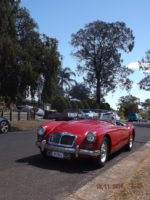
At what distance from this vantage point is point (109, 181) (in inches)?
366

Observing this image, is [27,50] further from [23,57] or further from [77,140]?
[77,140]

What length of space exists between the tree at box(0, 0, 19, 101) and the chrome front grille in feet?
45.7

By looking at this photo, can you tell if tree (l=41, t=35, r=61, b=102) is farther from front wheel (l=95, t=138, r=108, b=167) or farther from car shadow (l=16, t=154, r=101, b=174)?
front wheel (l=95, t=138, r=108, b=167)

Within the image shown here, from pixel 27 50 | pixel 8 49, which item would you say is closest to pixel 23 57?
pixel 27 50

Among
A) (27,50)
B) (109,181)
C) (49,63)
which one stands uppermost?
(27,50)

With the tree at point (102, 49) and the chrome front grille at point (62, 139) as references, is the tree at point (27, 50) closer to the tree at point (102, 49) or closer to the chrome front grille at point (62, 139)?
the chrome front grille at point (62, 139)

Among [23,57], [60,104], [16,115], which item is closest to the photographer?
[23,57]

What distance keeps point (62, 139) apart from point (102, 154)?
1.12 metres

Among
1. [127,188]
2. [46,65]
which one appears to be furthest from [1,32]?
[127,188]

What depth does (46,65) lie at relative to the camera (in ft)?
Answer: 86.9

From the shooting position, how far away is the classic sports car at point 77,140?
10648 millimetres

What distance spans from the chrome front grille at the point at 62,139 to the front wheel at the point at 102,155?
2.58 ft

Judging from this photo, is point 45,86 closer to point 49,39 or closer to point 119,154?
point 49,39

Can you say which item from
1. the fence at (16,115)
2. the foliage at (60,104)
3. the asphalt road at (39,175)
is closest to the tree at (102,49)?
the foliage at (60,104)
